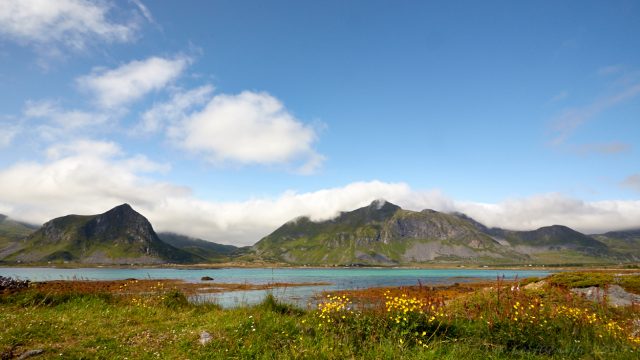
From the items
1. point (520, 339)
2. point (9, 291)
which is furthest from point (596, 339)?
point (9, 291)

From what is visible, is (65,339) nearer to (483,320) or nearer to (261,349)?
(261,349)

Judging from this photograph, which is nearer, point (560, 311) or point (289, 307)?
point (560, 311)

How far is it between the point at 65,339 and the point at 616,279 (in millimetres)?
35035

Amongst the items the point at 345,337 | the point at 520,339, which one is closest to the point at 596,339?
the point at 520,339

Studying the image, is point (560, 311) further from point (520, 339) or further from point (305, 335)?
point (305, 335)

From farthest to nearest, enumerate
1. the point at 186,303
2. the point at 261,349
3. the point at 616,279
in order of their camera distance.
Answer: the point at 616,279, the point at 186,303, the point at 261,349

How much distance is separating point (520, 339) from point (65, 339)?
1290 centimetres

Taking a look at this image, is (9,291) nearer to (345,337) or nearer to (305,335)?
(305,335)

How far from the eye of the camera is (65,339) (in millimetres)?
10547

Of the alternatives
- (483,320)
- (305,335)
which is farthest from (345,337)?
(483,320)

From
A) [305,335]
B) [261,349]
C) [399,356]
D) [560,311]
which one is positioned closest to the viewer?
[399,356]

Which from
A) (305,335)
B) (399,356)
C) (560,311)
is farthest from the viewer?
(560,311)

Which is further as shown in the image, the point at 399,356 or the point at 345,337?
the point at 345,337

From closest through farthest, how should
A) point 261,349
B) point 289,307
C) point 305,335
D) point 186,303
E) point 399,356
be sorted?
1. point 399,356
2. point 261,349
3. point 305,335
4. point 289,307
5. point 186,303
